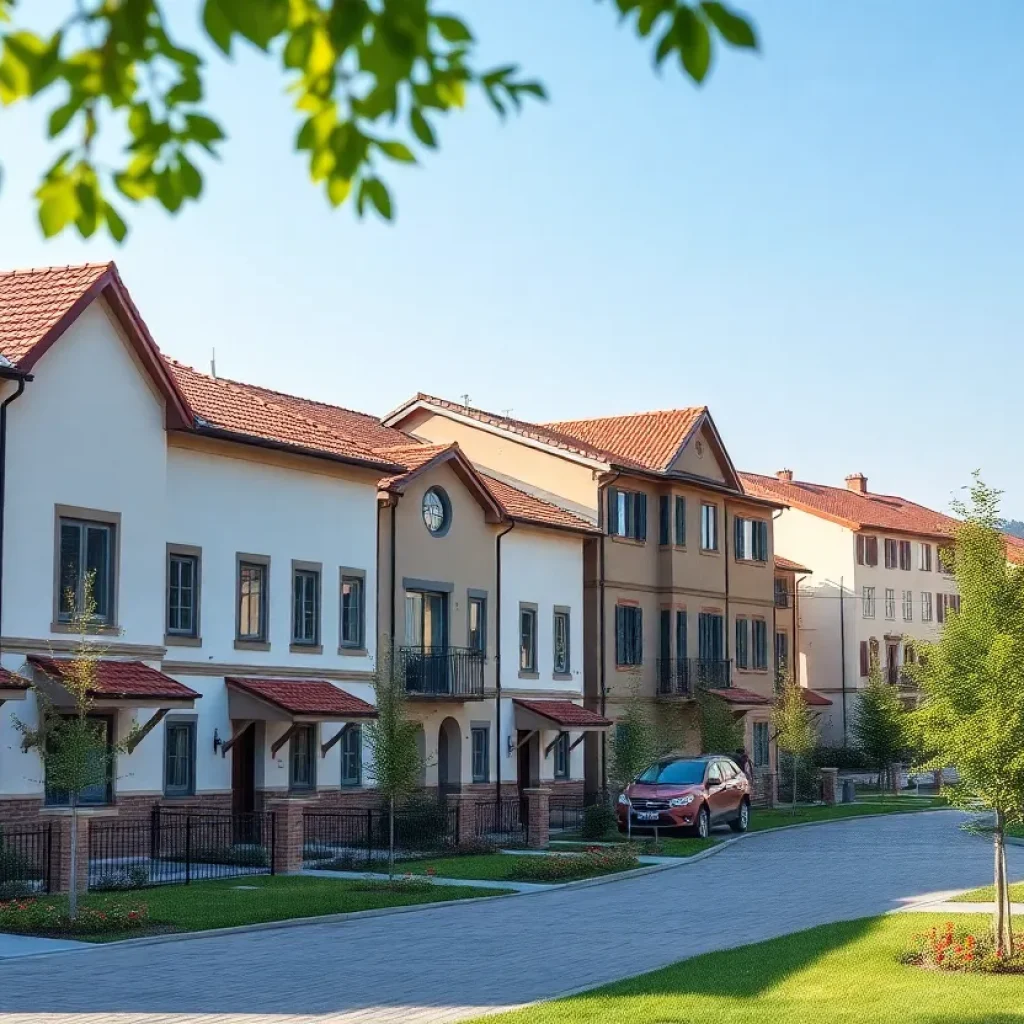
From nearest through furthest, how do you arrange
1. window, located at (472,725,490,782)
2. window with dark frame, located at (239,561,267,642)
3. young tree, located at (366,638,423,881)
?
young tree, located at (366,638,423,881), window with dark frame, located at (239,561,267,642), window, located at (472,725,490,782)

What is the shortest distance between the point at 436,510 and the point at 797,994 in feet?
83.2

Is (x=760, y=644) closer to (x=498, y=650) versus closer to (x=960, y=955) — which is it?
(x=498, y=650)

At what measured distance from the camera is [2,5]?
475cm

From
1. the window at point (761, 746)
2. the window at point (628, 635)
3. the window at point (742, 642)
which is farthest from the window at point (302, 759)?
the window at point (761, 746)

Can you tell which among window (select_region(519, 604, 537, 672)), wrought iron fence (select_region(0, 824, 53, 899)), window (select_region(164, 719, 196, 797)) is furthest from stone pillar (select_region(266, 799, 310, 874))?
window (select_region(519, 604, 537, 672))

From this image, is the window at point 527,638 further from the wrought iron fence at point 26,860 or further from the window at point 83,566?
the wrought iron fence at point 26,860

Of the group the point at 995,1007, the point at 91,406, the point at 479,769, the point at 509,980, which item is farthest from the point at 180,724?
the point at 995,1007

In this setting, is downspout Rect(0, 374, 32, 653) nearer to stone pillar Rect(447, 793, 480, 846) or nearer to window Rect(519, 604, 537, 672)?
stone pillar Rect(447, 793, 480, 846)

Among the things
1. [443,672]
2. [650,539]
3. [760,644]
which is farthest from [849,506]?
[443,672]

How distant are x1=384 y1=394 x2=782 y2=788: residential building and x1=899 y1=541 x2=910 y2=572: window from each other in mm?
24403

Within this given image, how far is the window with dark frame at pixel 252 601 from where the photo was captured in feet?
106

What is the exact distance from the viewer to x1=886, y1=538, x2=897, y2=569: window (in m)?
76.9

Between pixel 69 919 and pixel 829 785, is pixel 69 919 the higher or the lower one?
the lower one

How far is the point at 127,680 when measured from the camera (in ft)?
89.5
